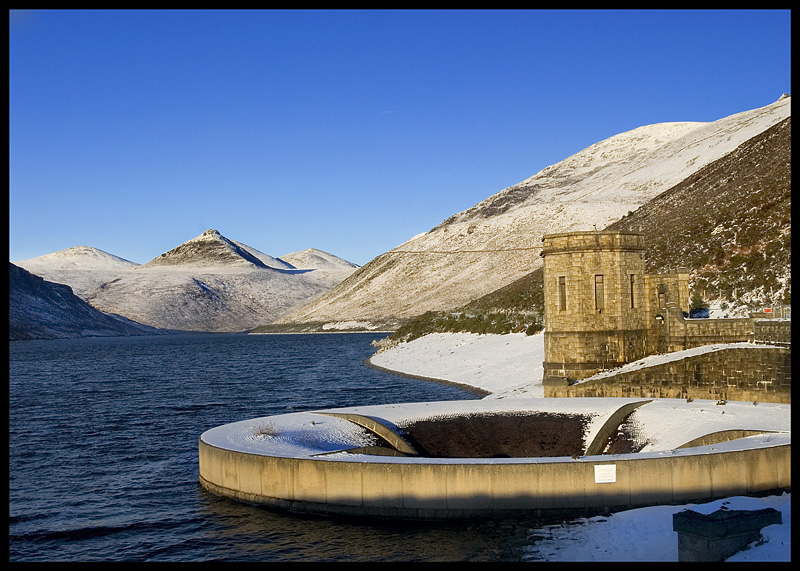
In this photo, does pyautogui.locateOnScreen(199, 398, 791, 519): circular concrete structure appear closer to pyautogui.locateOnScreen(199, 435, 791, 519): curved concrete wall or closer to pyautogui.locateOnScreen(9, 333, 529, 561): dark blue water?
pyautogui.locateOnScreen(199, 435, 791, 519): curved concrete wall

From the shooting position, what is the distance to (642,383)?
31.1 metres

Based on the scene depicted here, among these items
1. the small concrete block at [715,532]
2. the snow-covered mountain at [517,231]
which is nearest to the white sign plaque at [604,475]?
the small concrete block at [715,532]

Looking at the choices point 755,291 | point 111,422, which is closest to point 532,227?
point 755,291

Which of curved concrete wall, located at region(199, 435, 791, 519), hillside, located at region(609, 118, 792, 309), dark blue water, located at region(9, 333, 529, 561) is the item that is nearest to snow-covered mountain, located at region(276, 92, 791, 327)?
hillside, located at region(609, 118, 792, 309)

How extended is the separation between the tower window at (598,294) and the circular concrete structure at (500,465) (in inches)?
289

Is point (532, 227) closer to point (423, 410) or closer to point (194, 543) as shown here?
point (423, 410)

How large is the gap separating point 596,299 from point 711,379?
5.05m

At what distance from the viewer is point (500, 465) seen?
721 inches

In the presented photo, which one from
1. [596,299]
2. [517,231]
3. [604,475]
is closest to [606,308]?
[596,299]

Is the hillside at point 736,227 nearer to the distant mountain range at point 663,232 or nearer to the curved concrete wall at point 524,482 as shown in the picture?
the distant mountain range at point 663,232

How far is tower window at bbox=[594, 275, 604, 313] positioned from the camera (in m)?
32.4

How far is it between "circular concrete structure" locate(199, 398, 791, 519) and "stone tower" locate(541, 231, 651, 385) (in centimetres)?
695

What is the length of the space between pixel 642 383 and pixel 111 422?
2282 centimetres

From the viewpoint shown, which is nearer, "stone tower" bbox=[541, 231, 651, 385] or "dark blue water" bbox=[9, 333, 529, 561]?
"dark blue water" bbox=[9, 333, 529, 561]
